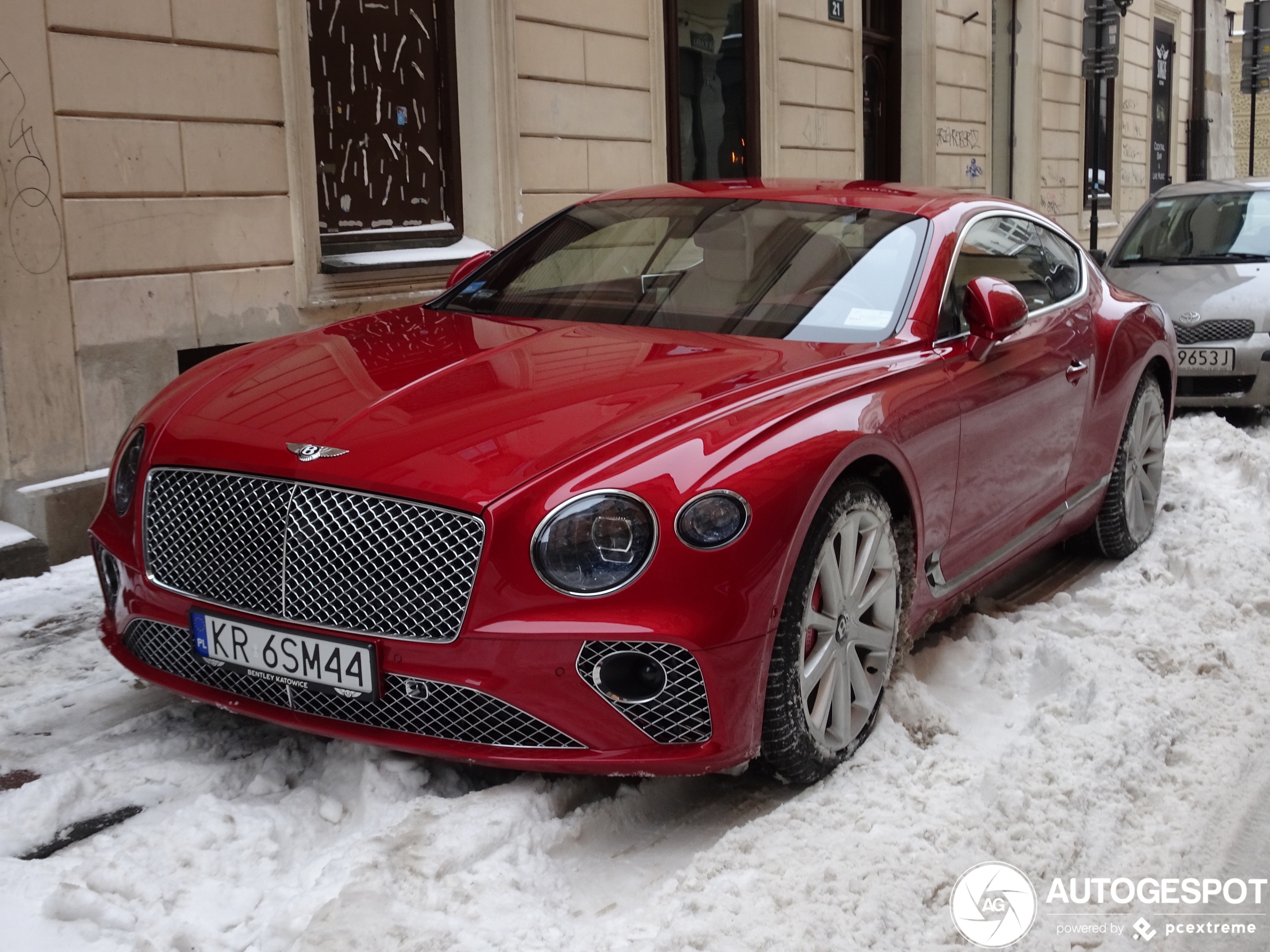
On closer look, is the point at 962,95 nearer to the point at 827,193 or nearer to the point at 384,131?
the point at 384,131

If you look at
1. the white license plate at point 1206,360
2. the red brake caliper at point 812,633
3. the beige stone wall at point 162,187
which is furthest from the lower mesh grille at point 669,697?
the white license plate at point 1206,360

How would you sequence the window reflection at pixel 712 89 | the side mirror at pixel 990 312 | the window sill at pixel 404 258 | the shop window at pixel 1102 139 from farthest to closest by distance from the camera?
the shop window at pixel 1102 139, the window reflection at pixel 712 89, the window sill at pixel 404 258, the side mirror at pixel 990 312

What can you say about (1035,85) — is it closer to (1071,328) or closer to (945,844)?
(1071,328)

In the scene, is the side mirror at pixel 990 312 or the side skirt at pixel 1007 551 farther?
the side mirror at pixel 990 312

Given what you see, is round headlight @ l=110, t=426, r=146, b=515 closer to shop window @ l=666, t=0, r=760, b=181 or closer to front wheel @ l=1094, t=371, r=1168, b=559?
front wheel @ l=1094, t=371, r=1168, b=559

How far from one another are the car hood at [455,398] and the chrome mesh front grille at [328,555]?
5cm

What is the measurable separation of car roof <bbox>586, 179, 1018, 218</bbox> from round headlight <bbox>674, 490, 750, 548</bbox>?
1775 mm

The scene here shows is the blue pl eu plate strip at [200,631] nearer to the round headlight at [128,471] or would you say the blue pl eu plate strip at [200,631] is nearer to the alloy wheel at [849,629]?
the round headlight at [128,471]

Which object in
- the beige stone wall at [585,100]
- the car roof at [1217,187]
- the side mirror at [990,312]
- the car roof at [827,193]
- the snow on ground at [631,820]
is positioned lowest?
the snow on ground at [631,820]

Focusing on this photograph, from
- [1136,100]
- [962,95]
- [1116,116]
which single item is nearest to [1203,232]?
[962,95]

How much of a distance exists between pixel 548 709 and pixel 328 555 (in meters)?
0.57

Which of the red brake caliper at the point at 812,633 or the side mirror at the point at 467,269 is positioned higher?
the side mirror at the point at 467,269

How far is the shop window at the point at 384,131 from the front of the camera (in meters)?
8.23

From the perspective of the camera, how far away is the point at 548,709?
9.95 feet
